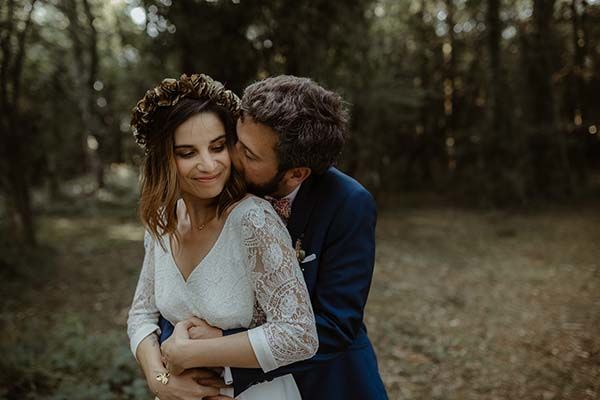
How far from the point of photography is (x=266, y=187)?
1.97m

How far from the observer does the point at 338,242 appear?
1839 millimetres

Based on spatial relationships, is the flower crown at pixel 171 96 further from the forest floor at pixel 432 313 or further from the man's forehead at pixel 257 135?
the forest floor at pixel 432 313

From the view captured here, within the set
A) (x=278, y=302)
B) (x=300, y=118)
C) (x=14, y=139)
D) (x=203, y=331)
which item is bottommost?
(x=203, y=331)

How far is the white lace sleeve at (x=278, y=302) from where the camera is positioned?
1642 millimetres

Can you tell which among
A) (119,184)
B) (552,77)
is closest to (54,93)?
(119,184)

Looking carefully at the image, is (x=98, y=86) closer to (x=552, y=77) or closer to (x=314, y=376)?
(x=552, y=77)

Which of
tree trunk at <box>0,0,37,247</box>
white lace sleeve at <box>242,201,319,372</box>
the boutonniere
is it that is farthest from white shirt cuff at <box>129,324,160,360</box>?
tree trunk at <box>0,0,37,247</box>

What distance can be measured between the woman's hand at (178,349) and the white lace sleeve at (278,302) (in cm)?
26

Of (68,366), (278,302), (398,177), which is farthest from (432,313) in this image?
(398,177)

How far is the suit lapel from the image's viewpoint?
6.31 feet

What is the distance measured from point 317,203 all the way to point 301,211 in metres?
0.07

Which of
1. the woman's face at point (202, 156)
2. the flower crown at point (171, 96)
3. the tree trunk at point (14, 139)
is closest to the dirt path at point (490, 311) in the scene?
the woman's face at point (202, 156)

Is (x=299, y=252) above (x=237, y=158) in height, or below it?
below

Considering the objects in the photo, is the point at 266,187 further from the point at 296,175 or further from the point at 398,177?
the point at 398,177
